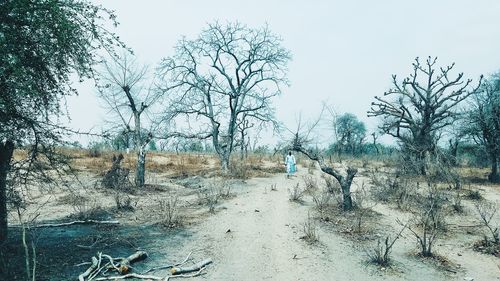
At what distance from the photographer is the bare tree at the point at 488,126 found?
21156mm

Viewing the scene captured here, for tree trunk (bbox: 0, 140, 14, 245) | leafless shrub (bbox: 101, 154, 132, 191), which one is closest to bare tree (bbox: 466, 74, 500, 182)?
leafless shrub (bbox: 101, 154, 132, 191)

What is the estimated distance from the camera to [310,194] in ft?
50.0

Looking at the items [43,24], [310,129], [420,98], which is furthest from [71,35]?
[310,129]

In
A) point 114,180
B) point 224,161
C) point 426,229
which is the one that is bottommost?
point 426,229

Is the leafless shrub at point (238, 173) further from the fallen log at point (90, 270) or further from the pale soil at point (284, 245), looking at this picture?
the fallen log at point (90, 270)

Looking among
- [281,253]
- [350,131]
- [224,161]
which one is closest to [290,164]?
[224,161]

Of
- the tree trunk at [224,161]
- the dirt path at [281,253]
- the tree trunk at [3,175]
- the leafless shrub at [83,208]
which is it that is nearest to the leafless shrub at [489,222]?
the dirt path at [281,253]

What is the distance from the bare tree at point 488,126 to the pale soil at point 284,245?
10.3 meters

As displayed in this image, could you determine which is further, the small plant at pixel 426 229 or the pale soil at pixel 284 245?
the small plant at pixel 426 229

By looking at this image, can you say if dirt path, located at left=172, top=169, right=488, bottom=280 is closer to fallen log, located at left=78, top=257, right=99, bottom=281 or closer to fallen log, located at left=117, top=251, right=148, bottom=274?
fallen log, located at left=117, top=251, right=148, bottom=274

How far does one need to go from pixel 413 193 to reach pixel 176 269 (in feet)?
36.9

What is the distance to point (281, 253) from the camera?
8289 mm

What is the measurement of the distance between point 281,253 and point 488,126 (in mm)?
18660

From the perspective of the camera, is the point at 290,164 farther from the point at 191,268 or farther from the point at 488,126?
the point at 191,268
